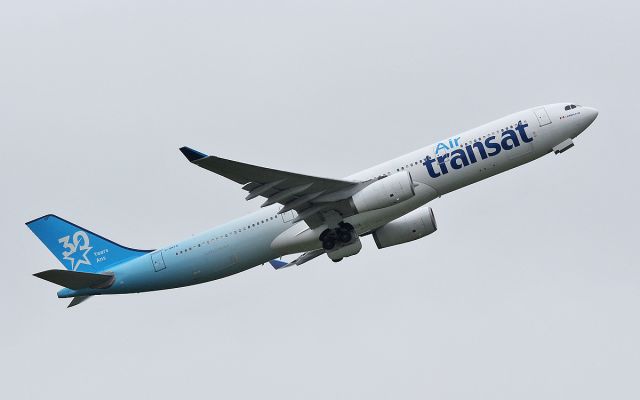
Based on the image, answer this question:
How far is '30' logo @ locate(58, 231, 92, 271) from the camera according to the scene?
5234 cm

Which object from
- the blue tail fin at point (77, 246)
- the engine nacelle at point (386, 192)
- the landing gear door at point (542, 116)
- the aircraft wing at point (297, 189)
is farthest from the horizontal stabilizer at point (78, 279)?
the landing gear door at point (542, 116)

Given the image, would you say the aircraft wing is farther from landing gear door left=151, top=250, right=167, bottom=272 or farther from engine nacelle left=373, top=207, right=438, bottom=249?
landing gear door left=151, top=250, right=167, bottom=272

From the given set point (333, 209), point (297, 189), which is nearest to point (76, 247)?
point (297, 189)

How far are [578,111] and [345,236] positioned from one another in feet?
41.5

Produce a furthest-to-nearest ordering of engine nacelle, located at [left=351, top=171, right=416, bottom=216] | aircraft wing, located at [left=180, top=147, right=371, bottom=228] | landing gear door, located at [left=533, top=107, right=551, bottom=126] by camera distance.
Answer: landing gear door, located at [left=533, top=107, right=551, bottom=126], engine nacelle, located at [left=351, top=171, right=416, bottom=216], aircraft wing, located at [left=180, top=147, right=371, bottom=228]

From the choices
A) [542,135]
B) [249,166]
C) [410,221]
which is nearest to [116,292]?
[249,166]

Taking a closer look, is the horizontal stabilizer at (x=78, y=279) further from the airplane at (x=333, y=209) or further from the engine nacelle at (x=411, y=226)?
the engine nacelle at (x=411, y=226)

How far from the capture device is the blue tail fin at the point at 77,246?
170 ft

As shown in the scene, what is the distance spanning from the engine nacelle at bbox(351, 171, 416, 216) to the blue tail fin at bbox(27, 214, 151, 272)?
1232cm

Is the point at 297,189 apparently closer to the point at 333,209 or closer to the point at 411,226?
the point at 333,209

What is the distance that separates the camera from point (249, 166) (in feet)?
144

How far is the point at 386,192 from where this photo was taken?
4559 cm

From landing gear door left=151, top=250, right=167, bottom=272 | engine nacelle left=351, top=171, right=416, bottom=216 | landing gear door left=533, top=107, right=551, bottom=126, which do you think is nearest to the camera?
engine nacelle left=351, top=171, right=416, bottom=216

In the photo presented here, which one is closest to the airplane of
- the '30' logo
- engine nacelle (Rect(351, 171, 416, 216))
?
engine nacelle (Rect(351, 171, 416, 216))
